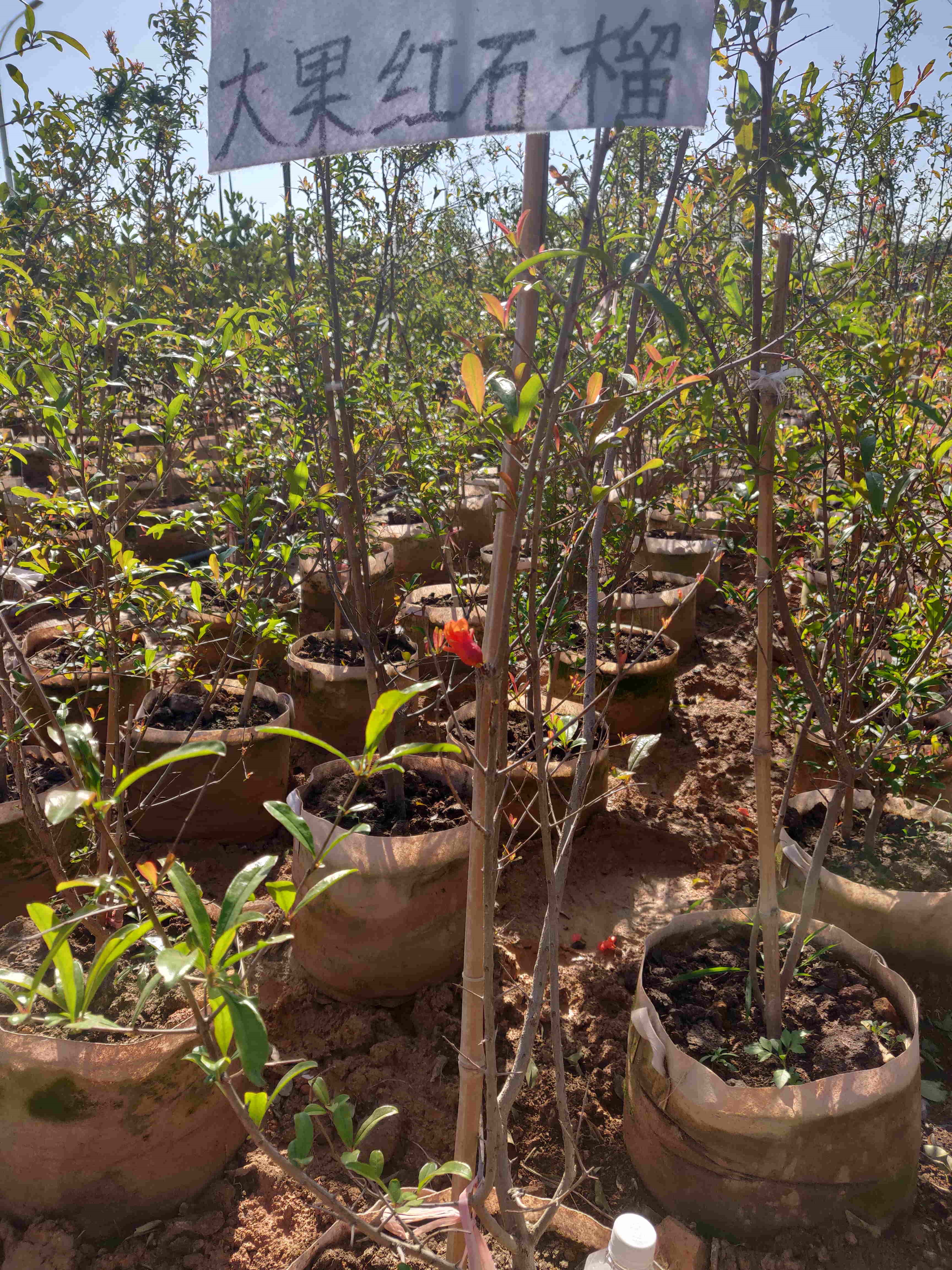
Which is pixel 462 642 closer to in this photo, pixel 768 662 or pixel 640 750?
pixel 640 750

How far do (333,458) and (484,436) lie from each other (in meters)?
0.62

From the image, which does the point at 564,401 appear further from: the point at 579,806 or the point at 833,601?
the point at 833,601

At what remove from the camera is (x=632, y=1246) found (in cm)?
99

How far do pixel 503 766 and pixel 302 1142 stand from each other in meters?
0.51

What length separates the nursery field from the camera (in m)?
0.95

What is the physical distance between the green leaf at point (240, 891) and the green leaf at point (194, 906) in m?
0.01

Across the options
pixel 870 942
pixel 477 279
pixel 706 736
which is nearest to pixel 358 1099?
pixel 870 942

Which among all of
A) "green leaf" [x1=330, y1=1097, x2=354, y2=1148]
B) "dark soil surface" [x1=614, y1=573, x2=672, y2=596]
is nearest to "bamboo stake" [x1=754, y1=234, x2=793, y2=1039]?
"green leaf" [x1=330, y1=1097, x2=354, y2=1148]

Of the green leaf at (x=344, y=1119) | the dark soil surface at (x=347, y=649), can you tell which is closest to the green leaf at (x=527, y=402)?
the green leaf at (x=344, y=1119)

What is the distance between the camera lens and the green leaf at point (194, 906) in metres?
0.69

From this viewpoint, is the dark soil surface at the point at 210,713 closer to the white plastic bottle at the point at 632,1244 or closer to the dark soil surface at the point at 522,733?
the dark soil surface at the point at 522,733

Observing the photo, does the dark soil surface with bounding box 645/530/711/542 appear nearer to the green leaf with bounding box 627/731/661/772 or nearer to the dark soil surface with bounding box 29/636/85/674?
the dark soil surface with bounding box 29/636/85/674

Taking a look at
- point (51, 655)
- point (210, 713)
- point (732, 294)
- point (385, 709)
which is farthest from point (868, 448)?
point (51, 655)

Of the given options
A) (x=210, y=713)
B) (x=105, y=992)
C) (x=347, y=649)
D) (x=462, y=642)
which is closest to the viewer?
(x=462, y=642)
